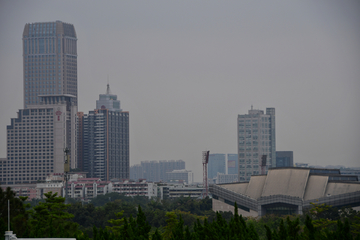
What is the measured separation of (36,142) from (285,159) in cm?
9078

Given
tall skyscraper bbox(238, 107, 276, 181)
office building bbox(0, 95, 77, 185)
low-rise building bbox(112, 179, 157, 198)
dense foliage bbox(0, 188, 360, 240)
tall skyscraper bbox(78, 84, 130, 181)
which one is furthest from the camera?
tall skyscraper bbox(78, 84, 130, 181)

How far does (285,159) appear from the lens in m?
196

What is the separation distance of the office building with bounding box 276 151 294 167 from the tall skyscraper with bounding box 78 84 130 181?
59554 mm

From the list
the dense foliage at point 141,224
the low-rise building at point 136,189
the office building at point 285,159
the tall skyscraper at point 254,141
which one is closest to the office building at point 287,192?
the dense foliage at point 141,224

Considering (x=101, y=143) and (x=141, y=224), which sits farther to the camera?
(x=101, y=143)

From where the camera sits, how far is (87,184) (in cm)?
14650

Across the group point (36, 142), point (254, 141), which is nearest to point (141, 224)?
point (254, 141)

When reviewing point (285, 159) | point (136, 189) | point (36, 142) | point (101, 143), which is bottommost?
point (136, 189)

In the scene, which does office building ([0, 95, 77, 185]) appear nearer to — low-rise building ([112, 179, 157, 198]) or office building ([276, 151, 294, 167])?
low-rise building ([112, 179, 157, 198])

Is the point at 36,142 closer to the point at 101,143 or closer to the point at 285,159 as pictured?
the point at 101,143

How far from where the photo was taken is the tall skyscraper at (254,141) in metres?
163

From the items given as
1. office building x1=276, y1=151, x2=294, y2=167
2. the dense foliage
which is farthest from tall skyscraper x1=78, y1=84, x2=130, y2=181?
the dense foliage

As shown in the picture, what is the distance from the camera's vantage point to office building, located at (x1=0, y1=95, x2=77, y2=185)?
16900 centimetres

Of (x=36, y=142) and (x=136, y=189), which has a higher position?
(x=36, y=142)
